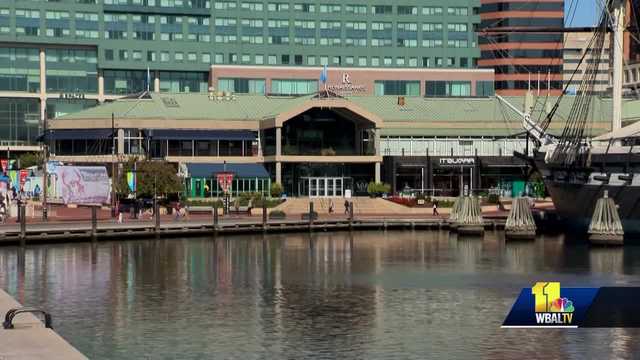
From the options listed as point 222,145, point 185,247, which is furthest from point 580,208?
point 222,145

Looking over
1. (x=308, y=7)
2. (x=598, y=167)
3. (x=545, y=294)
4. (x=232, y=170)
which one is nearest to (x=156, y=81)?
(x=308, y=7)

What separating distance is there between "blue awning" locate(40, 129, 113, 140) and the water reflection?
45.1 m

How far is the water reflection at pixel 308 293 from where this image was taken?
157ft

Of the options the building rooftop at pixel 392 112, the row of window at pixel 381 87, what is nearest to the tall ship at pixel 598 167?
the building rooftop at pixel 392 112

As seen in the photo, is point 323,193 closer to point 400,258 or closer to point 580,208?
point 580,208

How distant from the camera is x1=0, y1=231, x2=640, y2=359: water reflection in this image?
47906mm

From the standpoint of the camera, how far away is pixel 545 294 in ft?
151

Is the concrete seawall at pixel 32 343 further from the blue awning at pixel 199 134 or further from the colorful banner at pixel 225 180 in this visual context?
the blue awning at pixel 199 134

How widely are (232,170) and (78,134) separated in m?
20.2

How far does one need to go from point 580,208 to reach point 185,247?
39.0 meters

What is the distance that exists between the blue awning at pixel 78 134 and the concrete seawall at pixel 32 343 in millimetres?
99001

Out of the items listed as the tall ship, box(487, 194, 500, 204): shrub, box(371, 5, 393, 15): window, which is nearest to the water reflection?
the tall ship

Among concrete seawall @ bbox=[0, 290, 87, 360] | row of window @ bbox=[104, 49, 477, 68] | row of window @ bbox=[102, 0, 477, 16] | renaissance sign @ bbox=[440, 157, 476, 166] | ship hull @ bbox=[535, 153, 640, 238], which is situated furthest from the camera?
row of window @ bbox=[102, 0, 477, 16]

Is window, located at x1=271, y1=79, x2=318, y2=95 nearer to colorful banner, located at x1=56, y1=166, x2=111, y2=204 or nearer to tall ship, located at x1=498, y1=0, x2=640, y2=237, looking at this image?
tall ship, located at x1=498, y1=0, x2=640, y2=237
